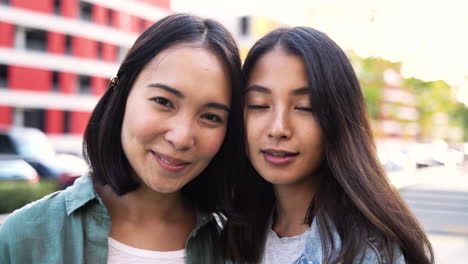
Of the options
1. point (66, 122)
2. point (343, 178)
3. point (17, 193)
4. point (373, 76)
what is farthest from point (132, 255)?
point (66, 122)

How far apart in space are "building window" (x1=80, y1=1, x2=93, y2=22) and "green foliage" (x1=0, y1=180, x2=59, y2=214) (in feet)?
80.9

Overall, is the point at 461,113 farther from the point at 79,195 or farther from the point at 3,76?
the point at 79,195

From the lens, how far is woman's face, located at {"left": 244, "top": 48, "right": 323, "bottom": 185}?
1973 mm

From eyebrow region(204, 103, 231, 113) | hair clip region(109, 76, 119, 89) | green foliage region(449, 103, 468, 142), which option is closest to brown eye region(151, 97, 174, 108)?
eyebrow region(204, 103, 231, 113)

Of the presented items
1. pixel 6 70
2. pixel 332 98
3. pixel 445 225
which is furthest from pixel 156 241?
pixel 6 70

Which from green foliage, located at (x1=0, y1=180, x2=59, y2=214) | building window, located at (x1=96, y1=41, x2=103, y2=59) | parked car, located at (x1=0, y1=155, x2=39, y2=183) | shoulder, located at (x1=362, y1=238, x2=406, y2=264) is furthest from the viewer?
building window, located at (x1=96, y1=41, x2=103, y2=59)

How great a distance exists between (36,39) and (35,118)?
15.0ft

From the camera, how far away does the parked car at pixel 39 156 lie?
422 inches

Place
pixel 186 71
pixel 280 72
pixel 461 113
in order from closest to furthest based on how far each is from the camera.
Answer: pixel 186 71 < pixel 280 72 < pixel 461 113

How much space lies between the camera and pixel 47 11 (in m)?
29.8

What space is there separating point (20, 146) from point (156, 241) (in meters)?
10.1

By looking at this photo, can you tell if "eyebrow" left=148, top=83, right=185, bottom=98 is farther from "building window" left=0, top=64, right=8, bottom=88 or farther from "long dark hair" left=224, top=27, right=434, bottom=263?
"building window" left=0, top=64, right=8, bottom=88

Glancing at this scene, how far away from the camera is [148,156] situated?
1947 mm

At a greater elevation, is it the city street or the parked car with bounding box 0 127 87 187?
the parked car with bounding box 0 127 87 187
